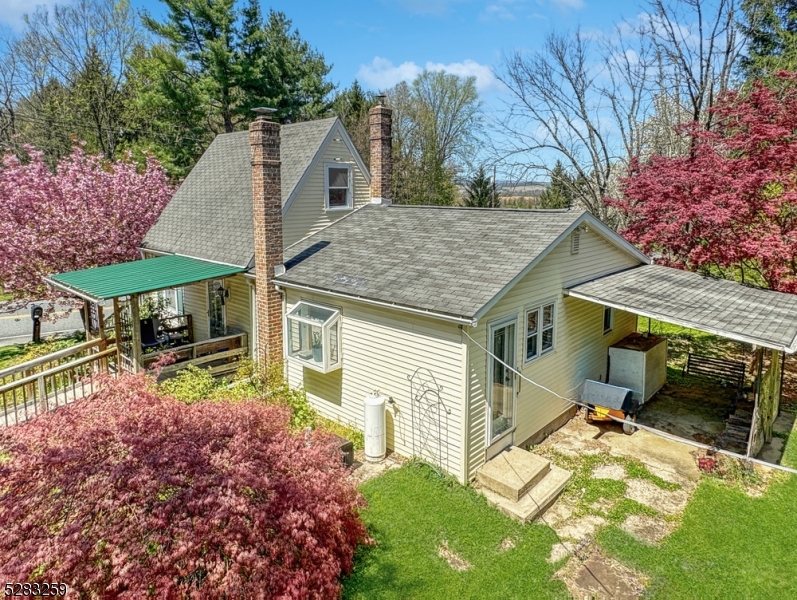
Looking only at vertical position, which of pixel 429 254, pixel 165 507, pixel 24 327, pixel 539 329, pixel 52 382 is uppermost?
pixel 429 254

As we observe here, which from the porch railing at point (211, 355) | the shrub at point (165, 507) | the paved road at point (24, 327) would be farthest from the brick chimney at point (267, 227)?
the paved road at point (24, 327)

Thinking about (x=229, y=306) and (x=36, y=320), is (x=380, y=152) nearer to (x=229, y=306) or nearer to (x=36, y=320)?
(x=229, y=306)

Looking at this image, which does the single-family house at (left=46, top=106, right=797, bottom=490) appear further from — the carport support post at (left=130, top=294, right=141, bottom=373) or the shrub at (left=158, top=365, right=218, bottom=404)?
the shrub at (left=158, top=365, right=218, bottom=404)

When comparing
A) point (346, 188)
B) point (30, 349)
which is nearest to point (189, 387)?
point (346, 188)

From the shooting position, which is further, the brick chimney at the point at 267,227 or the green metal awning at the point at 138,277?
the brick chimney at the point at 267,227

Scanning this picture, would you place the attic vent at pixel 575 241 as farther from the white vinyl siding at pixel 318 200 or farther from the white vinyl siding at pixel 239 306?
the white vinyl siding at pixel 239 306
